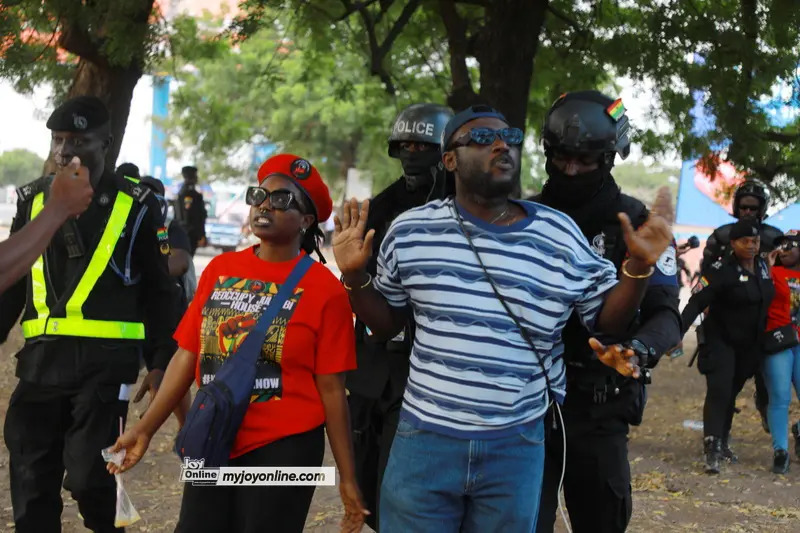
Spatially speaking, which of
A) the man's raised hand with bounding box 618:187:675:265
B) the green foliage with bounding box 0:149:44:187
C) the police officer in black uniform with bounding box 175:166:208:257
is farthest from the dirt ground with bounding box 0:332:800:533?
the green foliage with bounding box 0:149:44:187

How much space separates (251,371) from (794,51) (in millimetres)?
7765

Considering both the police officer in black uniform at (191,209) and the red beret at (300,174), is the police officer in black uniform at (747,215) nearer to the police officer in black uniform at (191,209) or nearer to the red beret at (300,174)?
the red beret at (300,174)

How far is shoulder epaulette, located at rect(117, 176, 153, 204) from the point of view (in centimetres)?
482

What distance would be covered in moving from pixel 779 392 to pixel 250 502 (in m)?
6.17

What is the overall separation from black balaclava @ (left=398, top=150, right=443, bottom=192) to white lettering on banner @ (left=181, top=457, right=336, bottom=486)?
1.51 metres

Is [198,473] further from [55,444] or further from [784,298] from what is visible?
[784,298]

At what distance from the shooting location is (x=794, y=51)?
9.84 m

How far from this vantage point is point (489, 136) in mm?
3498

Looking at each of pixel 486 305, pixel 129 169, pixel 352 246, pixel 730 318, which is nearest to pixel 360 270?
pixel 352 246

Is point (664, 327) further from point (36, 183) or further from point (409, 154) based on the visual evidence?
point (36, 183)

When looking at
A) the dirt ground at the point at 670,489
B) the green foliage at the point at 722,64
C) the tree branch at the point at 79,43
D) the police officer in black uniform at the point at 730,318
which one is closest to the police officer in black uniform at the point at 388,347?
the dirt ground at the point at 670,489

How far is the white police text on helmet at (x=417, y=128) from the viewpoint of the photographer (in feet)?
16.1

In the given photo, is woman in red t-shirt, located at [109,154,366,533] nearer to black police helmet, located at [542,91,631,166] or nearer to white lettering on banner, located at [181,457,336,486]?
white lettering on banner, located at [181,457,336,486]

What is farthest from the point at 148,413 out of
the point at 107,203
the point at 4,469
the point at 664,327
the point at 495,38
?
the point at 495,38
